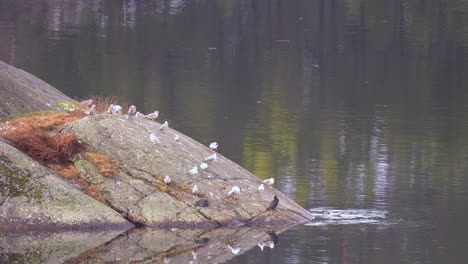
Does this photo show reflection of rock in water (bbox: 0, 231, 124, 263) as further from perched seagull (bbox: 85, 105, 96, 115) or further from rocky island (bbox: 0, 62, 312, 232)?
perched seagull (bbox: 85, 105, 96, 115)

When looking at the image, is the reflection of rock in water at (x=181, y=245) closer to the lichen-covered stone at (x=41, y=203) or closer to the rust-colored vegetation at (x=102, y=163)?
the lichen-covered stone at (x=41, y=203)

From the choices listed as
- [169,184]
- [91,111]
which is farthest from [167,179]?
[91,111]

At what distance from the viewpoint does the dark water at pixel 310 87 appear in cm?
2828

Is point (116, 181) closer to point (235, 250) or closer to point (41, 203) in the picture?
point (41, 203)

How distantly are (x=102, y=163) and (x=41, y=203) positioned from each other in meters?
1.67

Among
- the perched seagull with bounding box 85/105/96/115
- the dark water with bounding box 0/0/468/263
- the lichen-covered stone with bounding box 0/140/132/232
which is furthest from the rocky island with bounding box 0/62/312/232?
the dark water with bounding box 0/0/468/263

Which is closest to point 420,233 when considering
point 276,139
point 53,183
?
point 53,183

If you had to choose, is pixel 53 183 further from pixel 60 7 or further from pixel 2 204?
pixel 60 7

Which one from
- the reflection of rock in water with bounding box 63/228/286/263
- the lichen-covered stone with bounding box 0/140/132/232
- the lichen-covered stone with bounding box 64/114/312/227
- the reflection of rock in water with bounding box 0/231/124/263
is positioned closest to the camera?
the reflection of rock in water with bounding box 0/231/124/263

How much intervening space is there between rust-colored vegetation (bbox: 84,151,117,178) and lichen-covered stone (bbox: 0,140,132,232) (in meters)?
0.78

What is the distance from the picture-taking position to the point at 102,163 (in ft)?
87.2

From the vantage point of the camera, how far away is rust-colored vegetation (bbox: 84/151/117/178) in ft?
86.7

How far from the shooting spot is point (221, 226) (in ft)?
86.0

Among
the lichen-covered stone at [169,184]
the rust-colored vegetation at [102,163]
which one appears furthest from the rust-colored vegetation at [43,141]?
the lichen-covered stone at [169,184]
